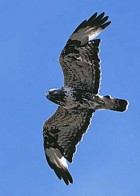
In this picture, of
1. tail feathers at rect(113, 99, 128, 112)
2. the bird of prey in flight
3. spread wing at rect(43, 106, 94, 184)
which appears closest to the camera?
tail feathers at rect(113, 99, 128, 112)

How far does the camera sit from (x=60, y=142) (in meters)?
18.7

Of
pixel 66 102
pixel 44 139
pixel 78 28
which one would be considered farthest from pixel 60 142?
pixel 78 28

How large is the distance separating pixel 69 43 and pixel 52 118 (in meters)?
2.09

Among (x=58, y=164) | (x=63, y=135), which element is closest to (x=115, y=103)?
(x=63, y=135)

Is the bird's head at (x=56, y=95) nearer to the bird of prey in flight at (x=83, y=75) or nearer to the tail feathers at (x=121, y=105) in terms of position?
the bird of prey in flight at (x=83, y=75)

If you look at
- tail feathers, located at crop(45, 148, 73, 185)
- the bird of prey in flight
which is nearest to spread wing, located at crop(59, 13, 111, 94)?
the bird of prey in flight

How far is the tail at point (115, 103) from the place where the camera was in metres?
17.0

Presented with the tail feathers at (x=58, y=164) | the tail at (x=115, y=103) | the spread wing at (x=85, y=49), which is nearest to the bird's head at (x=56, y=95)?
the spread wing at (x=85, y=49)

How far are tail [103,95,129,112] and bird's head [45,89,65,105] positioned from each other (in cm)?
105

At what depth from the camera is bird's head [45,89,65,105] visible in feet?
56.6

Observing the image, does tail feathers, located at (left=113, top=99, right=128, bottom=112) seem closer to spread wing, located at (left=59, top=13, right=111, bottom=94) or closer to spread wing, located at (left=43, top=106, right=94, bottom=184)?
spread wing, located at (left=59, top=13, right=111, bottom=94)

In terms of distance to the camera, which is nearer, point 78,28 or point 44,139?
point 78,28

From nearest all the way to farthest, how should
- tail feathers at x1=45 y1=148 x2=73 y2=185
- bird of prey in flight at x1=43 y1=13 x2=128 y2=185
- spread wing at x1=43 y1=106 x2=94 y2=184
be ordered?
1. bird of prey in flight at x1=43 y1=13 x2=128 y2=185
2. spread wing at x1=43 y1=106 x2=94 y2=184
3. tail feathers at x1=45 y1=148 x2=73 y2=185

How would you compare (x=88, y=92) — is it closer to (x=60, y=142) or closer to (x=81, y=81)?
(x=81, y=81)
